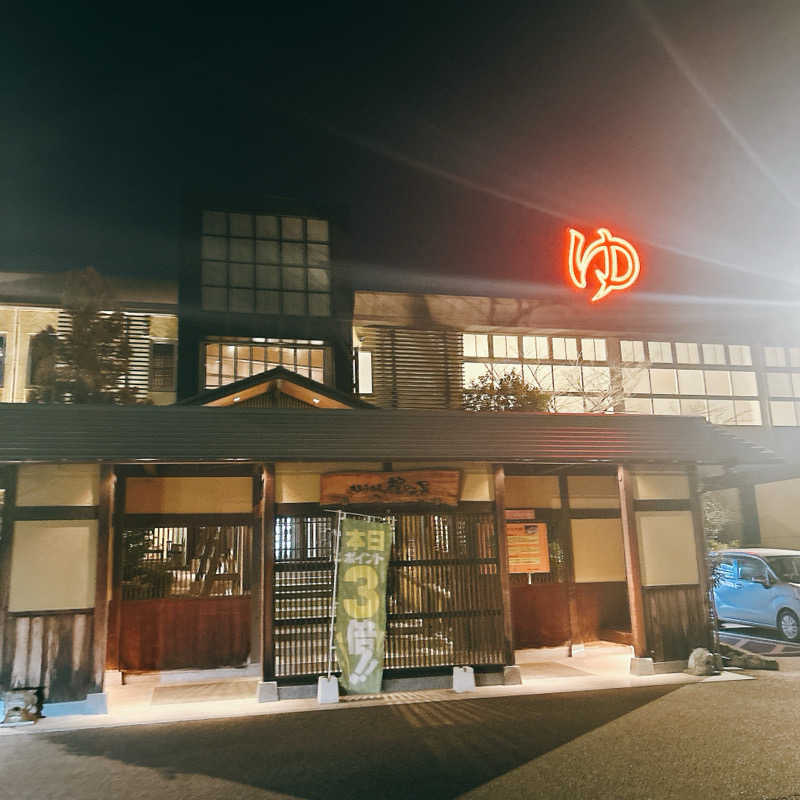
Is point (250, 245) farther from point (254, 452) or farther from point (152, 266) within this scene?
point (254, 452)

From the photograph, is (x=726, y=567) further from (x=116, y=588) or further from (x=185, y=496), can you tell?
(x=116, y=588)

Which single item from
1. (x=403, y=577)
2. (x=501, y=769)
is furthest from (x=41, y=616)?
(x=501, y=769)

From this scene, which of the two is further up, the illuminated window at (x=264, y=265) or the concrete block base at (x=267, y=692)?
the illuminated window at (x=264, y=265)

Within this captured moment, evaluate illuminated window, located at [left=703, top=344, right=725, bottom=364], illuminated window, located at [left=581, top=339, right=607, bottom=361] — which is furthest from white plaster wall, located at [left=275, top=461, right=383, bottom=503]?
illuminated window, located at [left=703, top=344, right=725, bottom=364]

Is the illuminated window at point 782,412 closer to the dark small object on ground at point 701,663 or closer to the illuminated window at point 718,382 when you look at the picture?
the illuminated window at point 718,382

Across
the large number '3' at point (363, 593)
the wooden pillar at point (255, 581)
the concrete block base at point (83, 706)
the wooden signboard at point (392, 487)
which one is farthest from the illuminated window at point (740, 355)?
the concrete block base at point (83, 706)

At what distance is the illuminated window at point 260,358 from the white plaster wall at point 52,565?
593 centimetres

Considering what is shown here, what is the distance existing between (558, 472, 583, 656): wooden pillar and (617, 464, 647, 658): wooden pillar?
2225mm

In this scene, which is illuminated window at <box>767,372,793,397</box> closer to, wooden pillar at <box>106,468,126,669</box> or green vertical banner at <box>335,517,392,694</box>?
green vertical banner at <box>335,517,392,694</box>

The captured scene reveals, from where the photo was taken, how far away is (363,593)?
9742mm

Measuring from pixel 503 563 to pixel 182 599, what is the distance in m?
5.51

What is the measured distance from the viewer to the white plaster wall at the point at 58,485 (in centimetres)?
914

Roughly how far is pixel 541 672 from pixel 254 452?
19.7ft

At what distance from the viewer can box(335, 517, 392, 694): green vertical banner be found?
31.4 ft
